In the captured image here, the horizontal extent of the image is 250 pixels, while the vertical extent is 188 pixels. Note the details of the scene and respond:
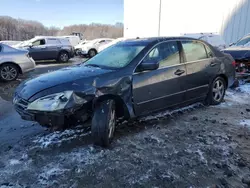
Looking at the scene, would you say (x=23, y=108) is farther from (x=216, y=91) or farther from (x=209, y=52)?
(x=216, y=91)

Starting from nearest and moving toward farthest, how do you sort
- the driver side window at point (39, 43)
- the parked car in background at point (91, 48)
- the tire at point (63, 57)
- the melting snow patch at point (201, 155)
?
the melting snow patch at point (201, 155) → the driver side window at point (39, 43) → the tire at point (63, 57) → the parked car in background at point (91, 48)

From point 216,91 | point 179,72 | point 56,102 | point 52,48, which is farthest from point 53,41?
point 56,102

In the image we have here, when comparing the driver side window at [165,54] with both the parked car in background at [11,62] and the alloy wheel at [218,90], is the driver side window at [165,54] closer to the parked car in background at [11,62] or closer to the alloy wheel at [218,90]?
the alloy wheel at [218,90]

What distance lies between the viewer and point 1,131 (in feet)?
13.6

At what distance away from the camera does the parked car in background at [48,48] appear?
14.8 metres

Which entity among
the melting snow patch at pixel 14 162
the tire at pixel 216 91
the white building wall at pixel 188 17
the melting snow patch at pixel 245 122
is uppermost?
the white building wall at pixel 188 17

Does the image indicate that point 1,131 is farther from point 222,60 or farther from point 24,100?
point 222,60

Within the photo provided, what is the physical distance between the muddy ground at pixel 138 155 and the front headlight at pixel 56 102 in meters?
0.68

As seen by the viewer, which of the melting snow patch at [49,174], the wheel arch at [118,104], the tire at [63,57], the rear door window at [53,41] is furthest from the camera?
the tire at [63,57]

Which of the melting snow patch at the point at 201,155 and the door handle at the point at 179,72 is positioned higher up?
the door handle at the point at 179,72

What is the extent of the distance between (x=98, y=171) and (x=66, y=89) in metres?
1.17

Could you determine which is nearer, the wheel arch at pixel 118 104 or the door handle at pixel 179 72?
the wheel arch at pixel 118 104

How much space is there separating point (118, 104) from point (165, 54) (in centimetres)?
134

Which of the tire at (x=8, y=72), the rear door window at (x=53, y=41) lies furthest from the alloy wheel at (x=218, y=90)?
the rear door window at (x=53, y=41)
